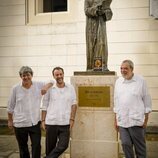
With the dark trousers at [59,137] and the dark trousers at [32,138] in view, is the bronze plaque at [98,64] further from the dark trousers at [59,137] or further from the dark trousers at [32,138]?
the dark trousers at [32,138]

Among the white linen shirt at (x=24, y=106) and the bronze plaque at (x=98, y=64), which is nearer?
the white linen shirt at (x=24, y=106)

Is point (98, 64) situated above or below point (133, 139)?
above

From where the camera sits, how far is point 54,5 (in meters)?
11.2

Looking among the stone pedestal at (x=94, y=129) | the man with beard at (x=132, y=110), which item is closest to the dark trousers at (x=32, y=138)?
the stone pedestal at (x=94, y=129)

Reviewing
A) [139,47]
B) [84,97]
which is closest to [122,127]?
[84,97]

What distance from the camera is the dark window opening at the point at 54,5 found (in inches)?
437

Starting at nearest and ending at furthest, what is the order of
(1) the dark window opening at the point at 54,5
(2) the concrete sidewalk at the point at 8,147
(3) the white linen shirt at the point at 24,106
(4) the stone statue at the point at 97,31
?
(3) the white linen shirt at the point at 24,106, (4) the stone statue at the point at 97,31, (2) the concrete sidewalk at the point at 8,147, (1) the dark window opening at the point at 54,5

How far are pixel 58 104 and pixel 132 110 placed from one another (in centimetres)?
114

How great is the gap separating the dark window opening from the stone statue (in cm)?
516

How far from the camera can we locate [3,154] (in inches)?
258

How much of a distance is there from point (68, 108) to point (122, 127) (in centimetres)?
89

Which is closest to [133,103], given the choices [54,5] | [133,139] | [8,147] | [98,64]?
[133,139]

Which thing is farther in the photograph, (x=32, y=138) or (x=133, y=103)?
(x=32, y=138)

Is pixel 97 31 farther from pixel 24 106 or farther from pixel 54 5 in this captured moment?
pixel 54 5
